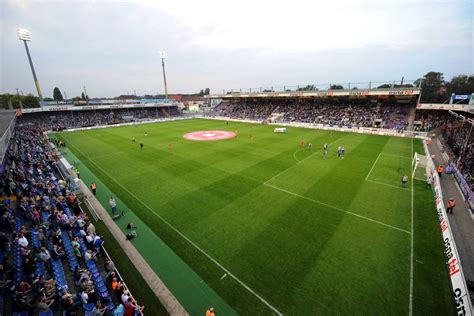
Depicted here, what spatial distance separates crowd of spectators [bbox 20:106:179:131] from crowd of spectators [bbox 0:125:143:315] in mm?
44857

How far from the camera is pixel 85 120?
193 ft

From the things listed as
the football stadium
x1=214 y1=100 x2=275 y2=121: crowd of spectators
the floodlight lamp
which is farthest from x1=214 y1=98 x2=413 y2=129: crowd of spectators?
the floodlight lamp

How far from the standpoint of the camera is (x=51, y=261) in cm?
939

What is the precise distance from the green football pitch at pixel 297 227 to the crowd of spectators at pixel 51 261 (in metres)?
3.15

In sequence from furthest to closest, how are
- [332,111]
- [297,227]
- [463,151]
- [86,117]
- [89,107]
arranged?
[86,117]
[89,107]
[332,111]
[463,151]
[297,227]

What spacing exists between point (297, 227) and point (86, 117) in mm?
69996

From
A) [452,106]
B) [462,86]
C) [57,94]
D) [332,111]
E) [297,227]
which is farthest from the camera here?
[57,94]

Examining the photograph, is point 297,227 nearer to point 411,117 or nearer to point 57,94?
point 411,117

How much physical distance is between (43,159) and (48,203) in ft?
43.5

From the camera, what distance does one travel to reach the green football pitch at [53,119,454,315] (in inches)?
332

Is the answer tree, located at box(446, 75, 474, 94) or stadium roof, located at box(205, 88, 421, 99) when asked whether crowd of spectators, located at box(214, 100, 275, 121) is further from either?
tree, located at box(446, 75, 474, 94)

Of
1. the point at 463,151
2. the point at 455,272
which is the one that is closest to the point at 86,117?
the point at 455,272

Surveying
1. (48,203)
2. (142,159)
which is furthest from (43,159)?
(48,203)

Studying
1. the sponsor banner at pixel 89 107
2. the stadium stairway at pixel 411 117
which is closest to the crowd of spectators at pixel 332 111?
the stadium stairway at pixel 411 117
